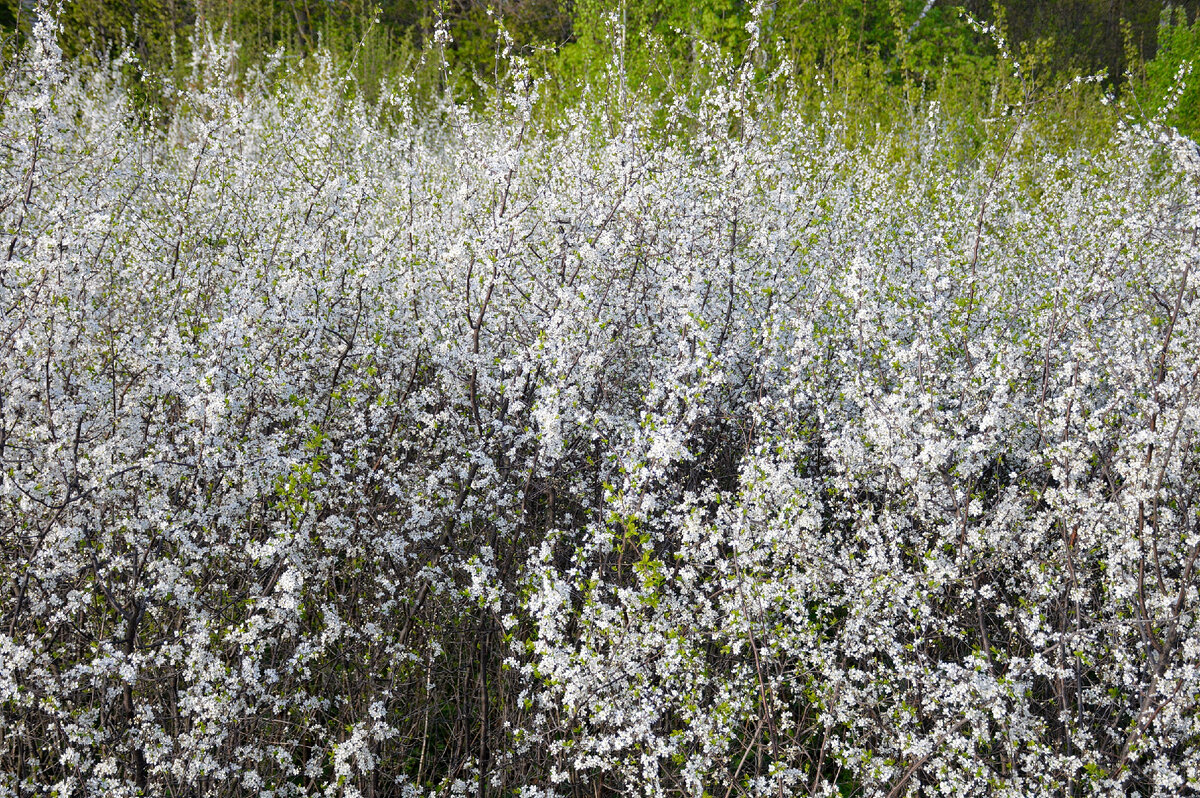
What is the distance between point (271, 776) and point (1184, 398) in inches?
156

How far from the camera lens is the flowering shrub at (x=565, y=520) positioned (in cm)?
319

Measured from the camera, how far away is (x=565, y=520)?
4.18 m

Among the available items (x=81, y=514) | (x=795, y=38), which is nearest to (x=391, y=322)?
(x=81, y=514)

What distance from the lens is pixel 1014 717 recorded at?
2961 millimetres

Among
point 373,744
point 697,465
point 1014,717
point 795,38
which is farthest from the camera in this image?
point 795,38

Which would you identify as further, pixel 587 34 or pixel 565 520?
pixel 587 34

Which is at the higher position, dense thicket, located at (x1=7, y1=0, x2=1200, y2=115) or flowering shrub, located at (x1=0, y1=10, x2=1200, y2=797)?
dense thicket, located at (x1=7, y1=0, x2=1200, y2=115)

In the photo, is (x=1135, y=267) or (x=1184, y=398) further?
(x=1135, y=267)

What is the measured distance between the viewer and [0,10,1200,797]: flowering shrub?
10.5ft

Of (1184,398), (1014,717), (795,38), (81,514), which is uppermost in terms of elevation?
(795,38)

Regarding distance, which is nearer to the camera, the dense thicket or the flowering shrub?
the flowering shrub

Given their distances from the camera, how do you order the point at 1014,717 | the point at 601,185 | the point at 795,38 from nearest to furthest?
the point at 1014,717 → the point at 601,185 → the point at 795,38

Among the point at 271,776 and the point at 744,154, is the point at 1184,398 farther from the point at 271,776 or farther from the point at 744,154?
the point at 271,776

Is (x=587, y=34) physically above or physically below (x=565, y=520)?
above
